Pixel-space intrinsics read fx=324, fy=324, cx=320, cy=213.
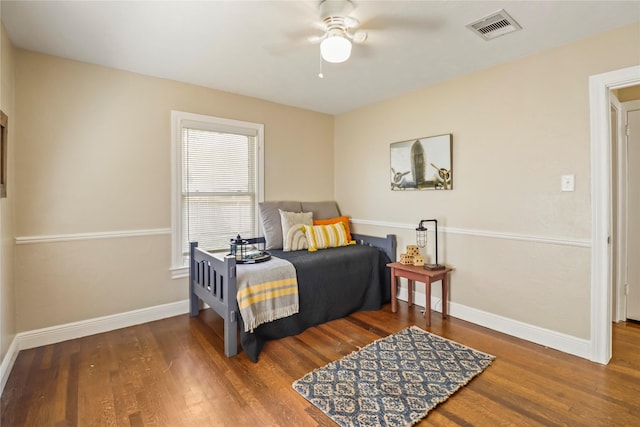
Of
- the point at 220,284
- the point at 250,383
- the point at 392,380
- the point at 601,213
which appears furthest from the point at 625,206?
the point at 220,284

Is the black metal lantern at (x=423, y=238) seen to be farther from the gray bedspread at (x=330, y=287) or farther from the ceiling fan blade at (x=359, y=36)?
the ceiling fan blade at (x=359, y=36)

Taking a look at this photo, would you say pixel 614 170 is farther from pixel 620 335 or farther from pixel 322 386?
pixel 322 386

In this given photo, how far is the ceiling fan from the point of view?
1876mm

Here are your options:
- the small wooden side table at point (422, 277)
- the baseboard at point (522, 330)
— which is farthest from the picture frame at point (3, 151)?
the baseboard at point (522, 330)

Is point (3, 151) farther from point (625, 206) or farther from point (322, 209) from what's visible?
point (625, 206)

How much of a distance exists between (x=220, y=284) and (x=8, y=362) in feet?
4.66

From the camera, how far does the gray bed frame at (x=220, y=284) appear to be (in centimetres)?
237

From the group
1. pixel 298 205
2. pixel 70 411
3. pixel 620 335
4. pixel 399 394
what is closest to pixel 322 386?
pixel 399 394

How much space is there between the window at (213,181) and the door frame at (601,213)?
297 centimetres

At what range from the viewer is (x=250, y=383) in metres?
2.05

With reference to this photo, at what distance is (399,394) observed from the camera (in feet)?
6.27

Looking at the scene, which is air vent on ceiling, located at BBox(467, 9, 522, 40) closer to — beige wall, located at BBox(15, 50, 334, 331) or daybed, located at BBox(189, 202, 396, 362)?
daybed, located at BBox(189, 202, 396, 362)

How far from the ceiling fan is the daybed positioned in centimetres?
156

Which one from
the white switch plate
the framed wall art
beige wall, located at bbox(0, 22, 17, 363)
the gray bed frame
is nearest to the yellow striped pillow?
the gray bed frame
